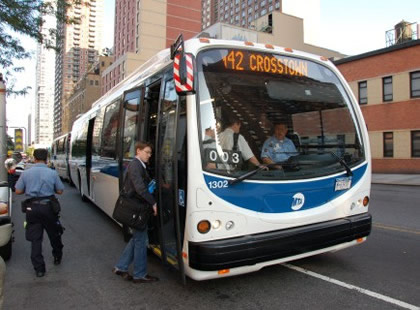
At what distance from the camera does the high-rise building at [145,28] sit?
79.8m

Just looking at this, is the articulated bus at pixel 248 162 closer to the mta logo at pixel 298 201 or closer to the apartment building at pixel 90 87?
the mta logo at pixel 298 201

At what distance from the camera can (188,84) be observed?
3.55 m

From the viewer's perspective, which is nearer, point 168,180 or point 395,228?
point 168,180

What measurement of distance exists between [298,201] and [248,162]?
0.78 m

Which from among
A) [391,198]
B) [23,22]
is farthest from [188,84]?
[391,198]

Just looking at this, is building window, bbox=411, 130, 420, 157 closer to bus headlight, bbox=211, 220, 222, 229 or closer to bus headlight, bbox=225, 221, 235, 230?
bus headlight, bbox=225, 221, 235, 230

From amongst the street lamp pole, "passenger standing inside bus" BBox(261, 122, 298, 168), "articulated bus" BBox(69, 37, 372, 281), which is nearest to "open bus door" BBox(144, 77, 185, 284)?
"articulated bus" BBox(69, 37, 372, 281)

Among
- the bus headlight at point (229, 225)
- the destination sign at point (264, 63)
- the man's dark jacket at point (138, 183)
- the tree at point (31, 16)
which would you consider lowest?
the bus headlight at point (229, 225)

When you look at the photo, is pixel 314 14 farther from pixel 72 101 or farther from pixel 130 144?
pixel 130 144

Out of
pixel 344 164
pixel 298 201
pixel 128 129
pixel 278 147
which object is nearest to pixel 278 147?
pixel 278 147

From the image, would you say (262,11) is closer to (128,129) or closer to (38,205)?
(128,129)

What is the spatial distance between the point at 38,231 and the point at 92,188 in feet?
14.4

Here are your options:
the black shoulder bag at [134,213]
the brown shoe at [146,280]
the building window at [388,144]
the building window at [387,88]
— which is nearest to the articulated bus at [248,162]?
the black shoulder bag at [134,213]

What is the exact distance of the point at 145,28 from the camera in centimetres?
8069
